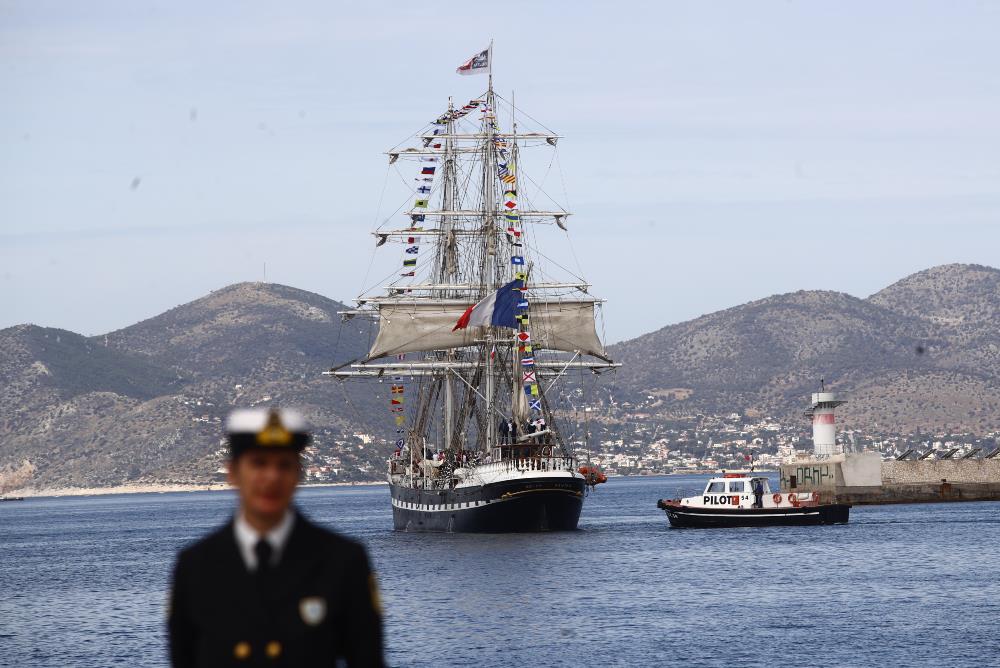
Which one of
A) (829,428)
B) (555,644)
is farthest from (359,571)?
(829,428)

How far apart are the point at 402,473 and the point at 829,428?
2942 centimetres

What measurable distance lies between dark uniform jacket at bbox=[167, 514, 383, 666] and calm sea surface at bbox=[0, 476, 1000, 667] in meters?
32.6

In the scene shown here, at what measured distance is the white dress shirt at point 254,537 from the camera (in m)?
5.49

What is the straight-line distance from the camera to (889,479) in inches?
4680

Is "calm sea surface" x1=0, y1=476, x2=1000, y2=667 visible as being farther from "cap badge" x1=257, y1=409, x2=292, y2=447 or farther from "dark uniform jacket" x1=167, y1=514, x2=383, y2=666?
"cap badge" x1=257, y1=409, x2=292, y2=447

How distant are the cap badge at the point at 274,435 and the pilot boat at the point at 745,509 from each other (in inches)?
3197

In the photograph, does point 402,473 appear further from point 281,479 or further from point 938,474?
point 281,479

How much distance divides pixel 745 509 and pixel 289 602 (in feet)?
267

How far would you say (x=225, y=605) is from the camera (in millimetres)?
5516

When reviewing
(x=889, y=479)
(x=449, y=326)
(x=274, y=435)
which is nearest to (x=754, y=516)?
(x=449, y=326)

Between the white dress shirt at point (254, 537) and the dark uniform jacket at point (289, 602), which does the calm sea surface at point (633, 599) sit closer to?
the dark uniform jacket at point (289, 602)

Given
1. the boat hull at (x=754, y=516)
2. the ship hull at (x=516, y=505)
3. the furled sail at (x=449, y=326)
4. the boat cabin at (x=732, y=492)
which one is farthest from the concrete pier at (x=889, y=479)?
the ship hull at (x=516, y=505)

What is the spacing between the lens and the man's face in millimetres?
5438

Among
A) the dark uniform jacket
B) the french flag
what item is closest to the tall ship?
the french flag
